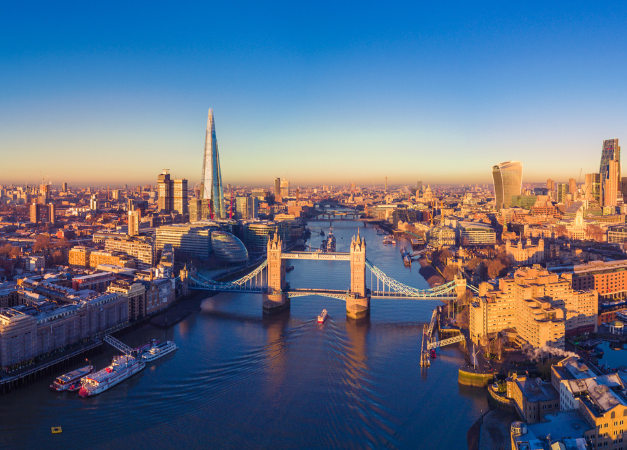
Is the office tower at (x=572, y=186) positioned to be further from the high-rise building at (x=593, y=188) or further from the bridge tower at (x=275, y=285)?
the bridge tower at (x=275, y=285)

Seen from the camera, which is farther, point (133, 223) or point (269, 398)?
point (133, 223)

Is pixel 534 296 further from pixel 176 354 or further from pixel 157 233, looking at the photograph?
pixel 157 233

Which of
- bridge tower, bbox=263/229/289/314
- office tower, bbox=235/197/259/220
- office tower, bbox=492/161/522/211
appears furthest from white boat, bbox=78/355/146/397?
office tower, bbox=492/161/522/211

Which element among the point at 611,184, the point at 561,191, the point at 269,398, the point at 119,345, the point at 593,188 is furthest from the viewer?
the point at 561,191

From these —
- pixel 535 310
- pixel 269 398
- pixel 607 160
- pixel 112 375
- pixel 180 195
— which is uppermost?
pixel 607 160

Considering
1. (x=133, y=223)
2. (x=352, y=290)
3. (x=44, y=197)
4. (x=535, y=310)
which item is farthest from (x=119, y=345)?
(x=44, y=197)

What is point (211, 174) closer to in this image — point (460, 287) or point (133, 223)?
point (133, 223)
